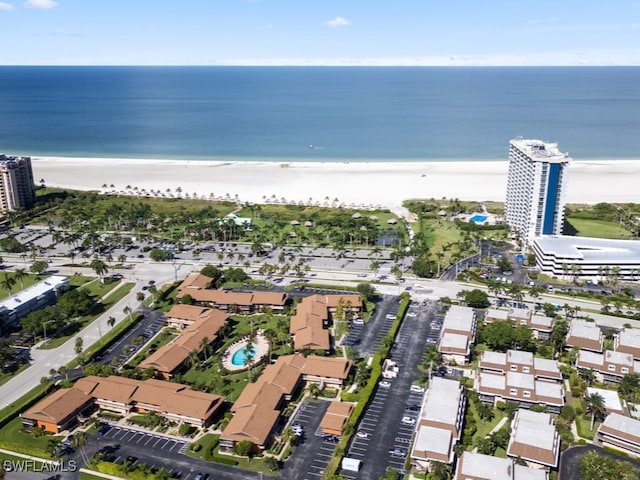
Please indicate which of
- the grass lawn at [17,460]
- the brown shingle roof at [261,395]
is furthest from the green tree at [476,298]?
the grass lawn at [17,460]

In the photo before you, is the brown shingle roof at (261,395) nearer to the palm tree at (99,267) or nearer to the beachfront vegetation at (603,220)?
the palm tree at (99,267)

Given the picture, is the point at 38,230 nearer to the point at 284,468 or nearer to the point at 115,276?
the point at 115,276

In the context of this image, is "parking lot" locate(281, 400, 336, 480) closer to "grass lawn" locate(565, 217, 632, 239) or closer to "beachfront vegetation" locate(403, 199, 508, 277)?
"beachfront vegetation" locate(403, 199, 508, 277)

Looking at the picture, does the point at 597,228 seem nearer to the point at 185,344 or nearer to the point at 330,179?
the point at 330,179

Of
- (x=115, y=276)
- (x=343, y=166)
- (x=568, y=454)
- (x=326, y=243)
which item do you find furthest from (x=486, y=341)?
(x=343, y=166)

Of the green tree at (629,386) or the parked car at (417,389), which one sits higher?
the green tree at (629,386)

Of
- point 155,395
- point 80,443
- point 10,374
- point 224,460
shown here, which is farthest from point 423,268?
point 10,374

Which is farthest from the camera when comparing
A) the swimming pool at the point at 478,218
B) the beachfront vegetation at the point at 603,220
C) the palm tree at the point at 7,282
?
the swimming pool at the point at 478,218
